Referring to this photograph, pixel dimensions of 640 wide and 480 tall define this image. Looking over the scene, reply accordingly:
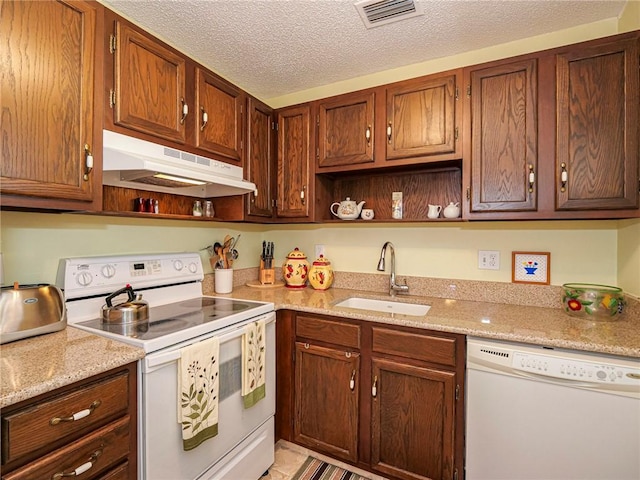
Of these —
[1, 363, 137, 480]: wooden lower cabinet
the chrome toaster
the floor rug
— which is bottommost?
the floor rug

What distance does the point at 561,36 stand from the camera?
176 cm

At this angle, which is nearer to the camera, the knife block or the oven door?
the oven door

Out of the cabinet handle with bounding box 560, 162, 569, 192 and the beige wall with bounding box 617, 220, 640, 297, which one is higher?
Result: the cabinet handle with bounding box 560, 162, 569, 192

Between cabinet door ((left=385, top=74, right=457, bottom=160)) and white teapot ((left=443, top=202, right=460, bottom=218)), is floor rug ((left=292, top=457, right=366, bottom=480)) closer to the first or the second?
white teapot ((left=443, top=202, right=460, bottom=218))

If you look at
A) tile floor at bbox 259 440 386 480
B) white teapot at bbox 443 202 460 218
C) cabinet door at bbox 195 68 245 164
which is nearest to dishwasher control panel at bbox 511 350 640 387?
white teapot at bbox 443 202 460 218

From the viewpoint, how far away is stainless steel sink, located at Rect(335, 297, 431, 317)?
200 centimetres

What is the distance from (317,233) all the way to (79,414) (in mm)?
1805

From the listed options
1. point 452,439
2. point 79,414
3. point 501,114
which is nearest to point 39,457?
point 79,414

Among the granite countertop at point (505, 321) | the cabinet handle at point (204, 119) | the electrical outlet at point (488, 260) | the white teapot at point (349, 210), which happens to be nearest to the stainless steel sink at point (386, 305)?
the granite countertop at point (505, 321)

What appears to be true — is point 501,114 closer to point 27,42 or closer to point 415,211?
point 415,211

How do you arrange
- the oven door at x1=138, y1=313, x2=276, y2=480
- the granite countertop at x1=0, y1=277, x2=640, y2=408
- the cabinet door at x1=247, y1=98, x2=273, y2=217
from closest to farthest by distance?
the granite countertop at x1=0, y1=277, x2=640, y2=408 < the oven door at x1=138, y1=313, x2=276, y2=480 < the cabinet door at x1=247, y1=98, x2=273, y2=217

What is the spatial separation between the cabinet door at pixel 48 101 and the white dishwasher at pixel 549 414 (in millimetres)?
1765

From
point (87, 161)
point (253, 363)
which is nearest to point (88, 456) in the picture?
point (253, 363)

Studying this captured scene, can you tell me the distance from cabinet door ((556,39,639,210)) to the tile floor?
1715 millimetres
